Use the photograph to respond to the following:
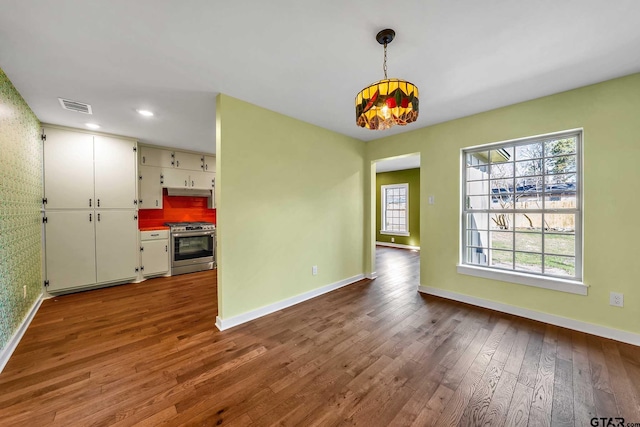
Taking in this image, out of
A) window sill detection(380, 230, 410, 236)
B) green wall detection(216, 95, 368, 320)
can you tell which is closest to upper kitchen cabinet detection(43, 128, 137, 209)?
green wall detection(216, 95, 368, 320)

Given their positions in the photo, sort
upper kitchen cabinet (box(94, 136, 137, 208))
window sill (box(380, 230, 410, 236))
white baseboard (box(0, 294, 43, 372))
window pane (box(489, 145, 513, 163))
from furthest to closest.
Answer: window sill (box(380, 230, 410, 236)) → upper kitchen cabinet (box(94, 136, 137, 208)) → window pane (box(489, 145, 513, 163)) → white baseboard (box(0, 294, 43, 372))

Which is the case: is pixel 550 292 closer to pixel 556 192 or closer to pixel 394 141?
pixel 556 192

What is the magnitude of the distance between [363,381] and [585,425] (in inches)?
50.7

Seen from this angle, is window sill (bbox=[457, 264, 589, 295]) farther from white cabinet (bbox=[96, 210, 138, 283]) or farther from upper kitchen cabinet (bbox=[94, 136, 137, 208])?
upper kitchen cabinet (bbox=[94, 136, 137, 208])

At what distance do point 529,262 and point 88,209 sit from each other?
6.14 metres

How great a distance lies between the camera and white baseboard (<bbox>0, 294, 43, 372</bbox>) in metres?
1.93

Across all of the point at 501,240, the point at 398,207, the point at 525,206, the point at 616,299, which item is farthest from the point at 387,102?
the point at 398,207

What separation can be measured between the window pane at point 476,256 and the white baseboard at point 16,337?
4849mm

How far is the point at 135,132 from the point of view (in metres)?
3.71

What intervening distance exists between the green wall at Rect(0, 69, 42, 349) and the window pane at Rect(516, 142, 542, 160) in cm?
525

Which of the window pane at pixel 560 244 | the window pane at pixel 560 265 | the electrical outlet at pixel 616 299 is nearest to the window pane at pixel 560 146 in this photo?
the window pane at pixel 560 244

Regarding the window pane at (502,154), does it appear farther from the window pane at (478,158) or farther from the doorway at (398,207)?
the doorway at (398,207)

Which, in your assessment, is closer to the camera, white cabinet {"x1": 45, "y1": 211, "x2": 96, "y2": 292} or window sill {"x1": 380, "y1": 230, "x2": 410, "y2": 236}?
white cabinet {"x1": 45, "y1": 211, "x2": 96, "y2": 292}

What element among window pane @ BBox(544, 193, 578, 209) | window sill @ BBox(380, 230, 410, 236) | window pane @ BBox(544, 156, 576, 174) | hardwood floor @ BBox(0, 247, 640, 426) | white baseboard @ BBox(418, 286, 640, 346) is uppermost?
window pane @ BBox(544, 156, 576, 174)
